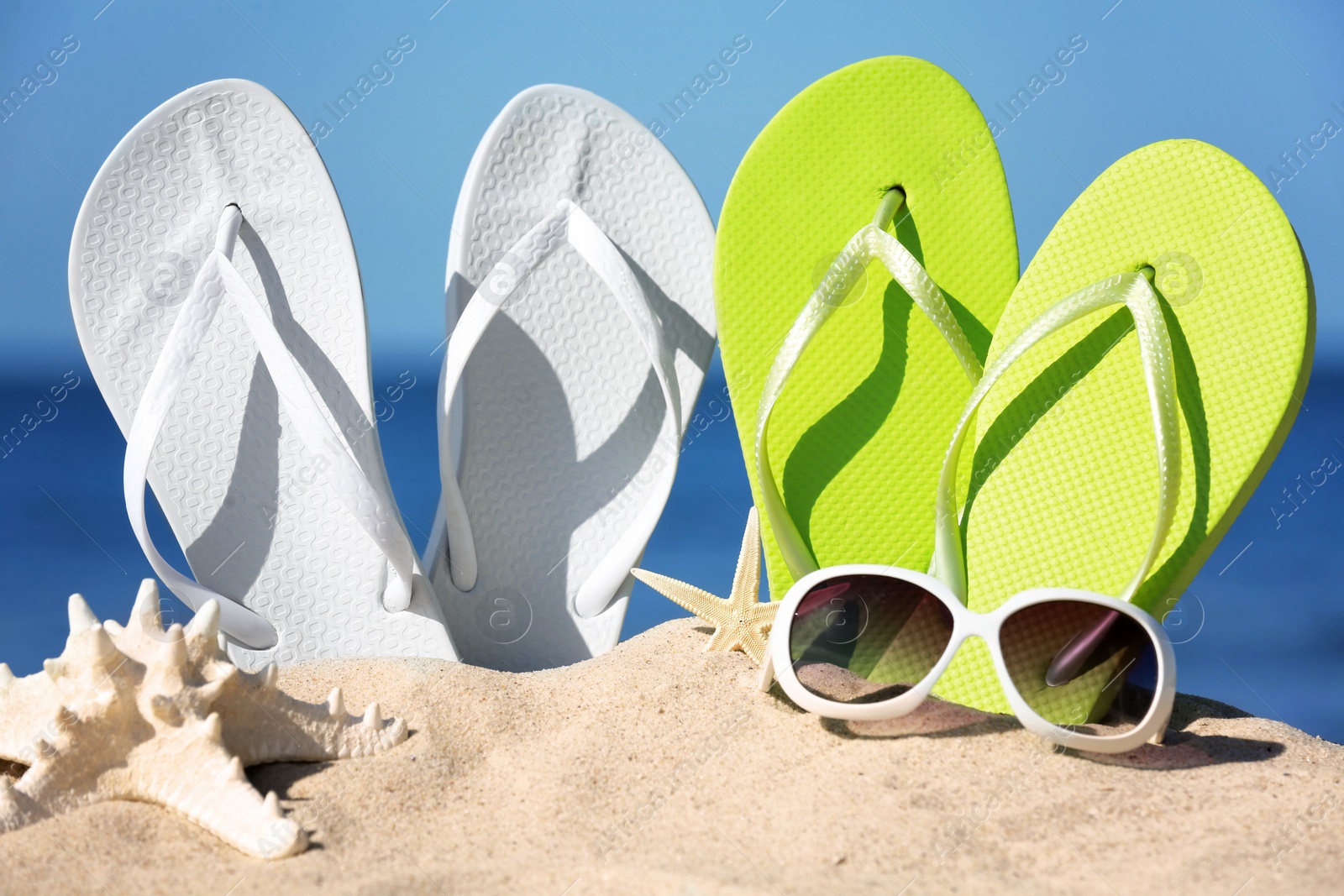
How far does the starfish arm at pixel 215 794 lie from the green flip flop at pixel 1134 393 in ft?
2.75

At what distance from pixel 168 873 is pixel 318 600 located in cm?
94

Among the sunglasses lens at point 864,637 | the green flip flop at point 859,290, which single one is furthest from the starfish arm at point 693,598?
the sunglasses lens at point 864,637

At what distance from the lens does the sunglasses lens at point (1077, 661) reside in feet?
3.67

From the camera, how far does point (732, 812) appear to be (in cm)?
97

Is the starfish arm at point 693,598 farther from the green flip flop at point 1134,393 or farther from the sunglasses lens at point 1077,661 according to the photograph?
the sunglasses lens at point 1077,661

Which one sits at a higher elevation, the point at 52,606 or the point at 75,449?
the point at 75,449

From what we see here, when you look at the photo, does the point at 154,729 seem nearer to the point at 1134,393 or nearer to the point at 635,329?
the point at 635,329

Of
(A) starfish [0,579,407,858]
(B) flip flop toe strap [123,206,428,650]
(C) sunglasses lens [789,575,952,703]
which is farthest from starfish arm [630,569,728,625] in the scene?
(A) starfish [0,579,407,858]

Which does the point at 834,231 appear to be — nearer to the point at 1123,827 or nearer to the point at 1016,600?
the point at 1016,600

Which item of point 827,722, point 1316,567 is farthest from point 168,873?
point 1316,567

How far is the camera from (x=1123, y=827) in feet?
3.05

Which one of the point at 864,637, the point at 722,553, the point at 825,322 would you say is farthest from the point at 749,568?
the point at 722,553

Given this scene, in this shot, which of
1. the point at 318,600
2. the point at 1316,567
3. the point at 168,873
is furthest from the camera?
the point at 1316,567

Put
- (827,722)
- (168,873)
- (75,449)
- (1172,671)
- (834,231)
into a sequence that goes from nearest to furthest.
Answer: (168,873)
(1172,671)
(827,722)
(834,231)
(75,449)
